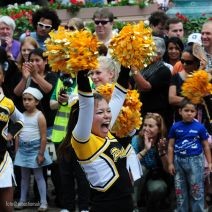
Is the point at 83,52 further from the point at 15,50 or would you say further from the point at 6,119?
the point at 15,50

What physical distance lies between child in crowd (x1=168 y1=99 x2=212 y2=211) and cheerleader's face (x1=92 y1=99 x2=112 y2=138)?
104 inches

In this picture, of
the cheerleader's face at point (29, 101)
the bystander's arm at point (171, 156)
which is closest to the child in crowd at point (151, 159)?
the bystander's arm at point (171, 156)

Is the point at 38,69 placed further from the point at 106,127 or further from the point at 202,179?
the point at 106,127

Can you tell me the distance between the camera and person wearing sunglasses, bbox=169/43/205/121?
730cm

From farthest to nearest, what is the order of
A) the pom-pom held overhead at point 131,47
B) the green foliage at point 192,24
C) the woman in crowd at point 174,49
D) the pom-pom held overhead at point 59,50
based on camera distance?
the green foliage at point 192,24
the woman in crowd at point 174,49
the pom-pom held overhead at point 131,47
the pom-pom held overhead at point 59,50

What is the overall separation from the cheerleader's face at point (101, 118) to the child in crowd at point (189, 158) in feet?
8.70

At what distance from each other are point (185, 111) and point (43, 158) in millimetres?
1712

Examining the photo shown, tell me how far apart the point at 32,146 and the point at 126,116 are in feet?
8.28

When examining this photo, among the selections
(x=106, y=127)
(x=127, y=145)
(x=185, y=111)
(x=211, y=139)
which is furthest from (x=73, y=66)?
(x=211, y=139)

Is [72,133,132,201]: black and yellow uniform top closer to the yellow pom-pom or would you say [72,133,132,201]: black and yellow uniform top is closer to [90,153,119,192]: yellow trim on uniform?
[90,153,119,192]: yellow trim on uniform

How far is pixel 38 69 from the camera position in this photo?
7750 millimetres

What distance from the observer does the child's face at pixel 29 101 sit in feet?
24.7

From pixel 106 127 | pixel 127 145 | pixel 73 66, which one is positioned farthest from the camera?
pixel 127 145

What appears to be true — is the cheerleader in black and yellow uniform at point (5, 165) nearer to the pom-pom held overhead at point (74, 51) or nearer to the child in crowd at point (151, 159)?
the child in crowd at point (151, 159)
